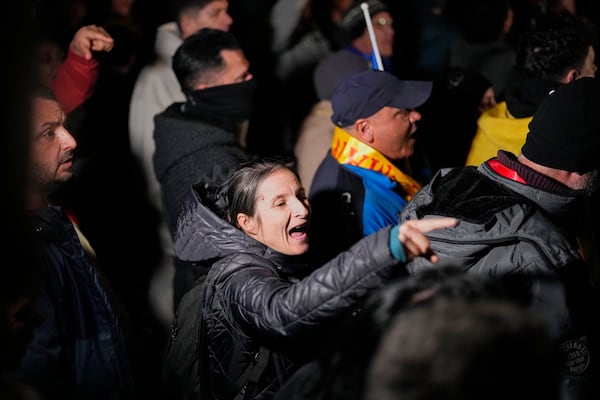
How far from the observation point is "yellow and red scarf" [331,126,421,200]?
379 cm

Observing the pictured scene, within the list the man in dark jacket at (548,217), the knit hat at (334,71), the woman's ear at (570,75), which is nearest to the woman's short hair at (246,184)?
the man in dark jacket at (548,217)

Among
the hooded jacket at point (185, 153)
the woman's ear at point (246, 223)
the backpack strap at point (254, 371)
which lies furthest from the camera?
the hooded jacket at point (185, 153)

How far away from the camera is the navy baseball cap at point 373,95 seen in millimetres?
3861

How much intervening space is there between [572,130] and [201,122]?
2065 mm

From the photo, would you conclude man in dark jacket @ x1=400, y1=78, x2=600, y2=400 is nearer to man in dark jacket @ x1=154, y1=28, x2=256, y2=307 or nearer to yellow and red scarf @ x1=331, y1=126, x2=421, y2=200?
yellow and red scarf @ x1=331, y1=126, x2=421, y2=200

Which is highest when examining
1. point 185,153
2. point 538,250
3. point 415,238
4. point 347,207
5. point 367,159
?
point 415,238

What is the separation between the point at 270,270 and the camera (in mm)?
2682

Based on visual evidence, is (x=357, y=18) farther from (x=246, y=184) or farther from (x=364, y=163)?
(x=246, y=184)

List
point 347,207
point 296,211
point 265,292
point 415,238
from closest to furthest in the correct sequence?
point 415,238
point 265,292
point 296,211
point 347,207

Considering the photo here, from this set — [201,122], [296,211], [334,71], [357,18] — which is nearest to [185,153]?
[201,122]

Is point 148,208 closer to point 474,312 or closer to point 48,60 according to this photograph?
point 48,60

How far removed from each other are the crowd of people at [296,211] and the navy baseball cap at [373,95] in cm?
1

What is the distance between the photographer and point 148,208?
4527mm

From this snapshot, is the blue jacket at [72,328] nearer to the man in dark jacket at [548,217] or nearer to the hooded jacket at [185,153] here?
the hooded jacket at [185,153]
